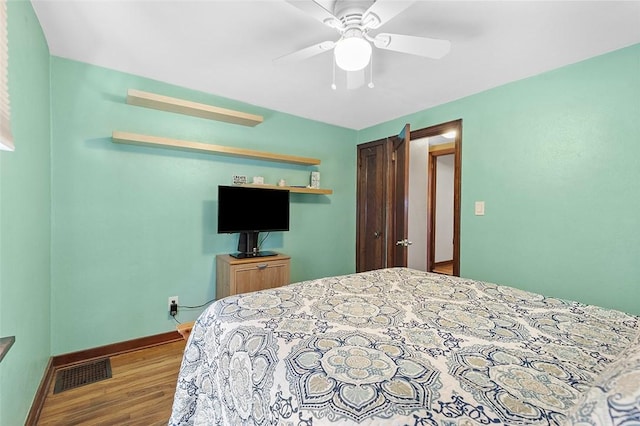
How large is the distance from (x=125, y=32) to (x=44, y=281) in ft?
5.82

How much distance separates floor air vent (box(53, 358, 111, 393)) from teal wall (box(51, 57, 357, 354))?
163 millimetres

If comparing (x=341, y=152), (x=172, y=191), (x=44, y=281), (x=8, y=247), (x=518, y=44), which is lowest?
(x=44, y=281)

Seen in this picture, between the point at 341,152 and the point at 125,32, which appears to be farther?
the point at 341,152

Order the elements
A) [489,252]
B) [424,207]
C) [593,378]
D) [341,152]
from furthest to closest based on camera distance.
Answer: [424,207], [341,152], [489,252], [593,378]

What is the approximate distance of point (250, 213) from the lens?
9.13 feet

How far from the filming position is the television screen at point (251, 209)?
8.64 ft

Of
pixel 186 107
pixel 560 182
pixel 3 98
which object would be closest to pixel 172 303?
pixel 186 107

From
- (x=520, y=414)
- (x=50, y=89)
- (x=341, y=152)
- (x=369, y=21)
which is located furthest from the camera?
(x=341, y=152)

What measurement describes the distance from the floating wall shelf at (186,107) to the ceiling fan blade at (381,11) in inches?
62.2

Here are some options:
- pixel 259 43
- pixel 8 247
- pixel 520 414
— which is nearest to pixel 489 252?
pixel 520 414

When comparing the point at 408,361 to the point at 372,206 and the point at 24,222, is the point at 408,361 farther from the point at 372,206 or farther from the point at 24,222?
the point at 372,206

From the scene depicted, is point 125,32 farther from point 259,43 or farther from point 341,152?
point 341,152

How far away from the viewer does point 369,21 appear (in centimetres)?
147

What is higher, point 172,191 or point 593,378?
point 172,191
